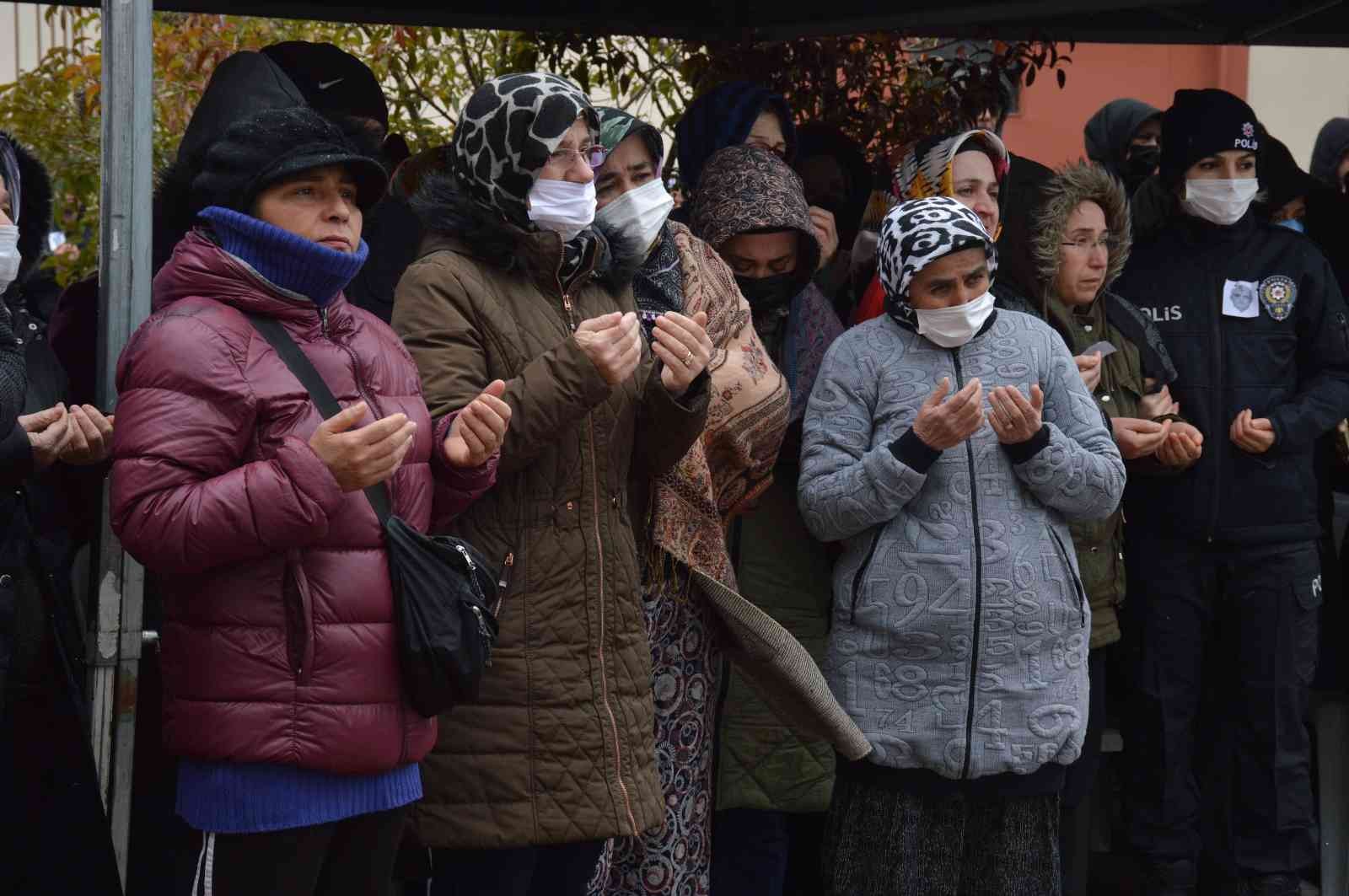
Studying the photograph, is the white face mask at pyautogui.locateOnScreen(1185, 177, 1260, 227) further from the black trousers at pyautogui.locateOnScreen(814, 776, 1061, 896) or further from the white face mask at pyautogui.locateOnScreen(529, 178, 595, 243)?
the white face mask at pyautogui.locateOnScreen(529, 178, 595, 243)

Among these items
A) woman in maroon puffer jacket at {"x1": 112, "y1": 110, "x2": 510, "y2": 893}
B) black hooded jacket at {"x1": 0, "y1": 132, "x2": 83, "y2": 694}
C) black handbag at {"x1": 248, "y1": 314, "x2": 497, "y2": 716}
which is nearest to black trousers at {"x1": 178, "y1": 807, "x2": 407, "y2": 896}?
woman in maroon puffer jacket at {"x1": 112, "y1": 110, "x2": 510, "y2": 893}

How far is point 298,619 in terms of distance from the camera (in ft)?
9.72

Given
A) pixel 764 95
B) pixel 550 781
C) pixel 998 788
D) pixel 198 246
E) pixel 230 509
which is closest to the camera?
pixel 230 509

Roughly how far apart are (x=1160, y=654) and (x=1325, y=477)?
94 cm

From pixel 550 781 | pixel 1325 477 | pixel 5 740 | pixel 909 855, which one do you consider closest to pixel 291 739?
pixel 550 781

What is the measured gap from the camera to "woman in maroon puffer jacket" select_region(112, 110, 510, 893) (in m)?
2.91

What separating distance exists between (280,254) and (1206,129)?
10.7 ft

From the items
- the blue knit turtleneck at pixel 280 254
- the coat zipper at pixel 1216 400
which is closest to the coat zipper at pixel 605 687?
the blue knit turtleneck at pixel 280 254

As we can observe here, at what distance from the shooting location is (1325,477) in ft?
18.2

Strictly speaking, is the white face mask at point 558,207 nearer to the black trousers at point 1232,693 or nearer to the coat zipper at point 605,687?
the coat zipper at point 605,687

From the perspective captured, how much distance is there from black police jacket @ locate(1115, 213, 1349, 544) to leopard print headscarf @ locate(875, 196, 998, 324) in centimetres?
114

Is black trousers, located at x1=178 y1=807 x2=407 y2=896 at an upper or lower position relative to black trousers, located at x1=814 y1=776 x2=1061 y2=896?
upper

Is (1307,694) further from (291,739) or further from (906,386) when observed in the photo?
(291,739)

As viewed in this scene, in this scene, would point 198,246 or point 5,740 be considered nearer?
point 198,246
